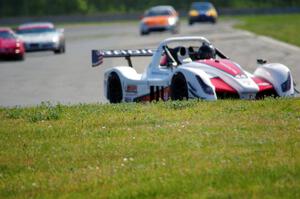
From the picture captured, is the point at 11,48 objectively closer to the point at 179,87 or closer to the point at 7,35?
the point at 7,35

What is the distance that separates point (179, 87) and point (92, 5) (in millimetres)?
84812

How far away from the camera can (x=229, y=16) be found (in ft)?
266

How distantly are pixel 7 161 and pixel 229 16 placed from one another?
73.2 metres

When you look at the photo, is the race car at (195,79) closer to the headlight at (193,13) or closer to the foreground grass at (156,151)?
the foreground grass at (156,151)

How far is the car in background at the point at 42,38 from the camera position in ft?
120

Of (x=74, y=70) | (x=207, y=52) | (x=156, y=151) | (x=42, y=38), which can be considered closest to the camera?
(x=156, y=151)

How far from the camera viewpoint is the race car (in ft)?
45.1

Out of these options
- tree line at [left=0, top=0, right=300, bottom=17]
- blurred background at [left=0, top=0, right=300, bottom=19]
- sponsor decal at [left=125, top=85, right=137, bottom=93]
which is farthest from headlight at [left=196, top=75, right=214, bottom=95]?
tree line at [left=0, top=0, right=300, bottom=17]

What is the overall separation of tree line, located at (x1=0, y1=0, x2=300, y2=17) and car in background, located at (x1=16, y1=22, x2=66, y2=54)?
168ft

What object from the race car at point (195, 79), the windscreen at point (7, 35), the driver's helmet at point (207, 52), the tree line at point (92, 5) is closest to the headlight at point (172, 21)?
the windscreen at point (7, 35)

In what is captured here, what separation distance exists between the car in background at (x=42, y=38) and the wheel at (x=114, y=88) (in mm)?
19923

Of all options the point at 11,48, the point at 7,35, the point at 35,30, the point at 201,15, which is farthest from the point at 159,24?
the point at 11,48

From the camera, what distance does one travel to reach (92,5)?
98062 millimetres

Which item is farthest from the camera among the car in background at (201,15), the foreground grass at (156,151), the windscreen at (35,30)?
the car in background at (201,15)
